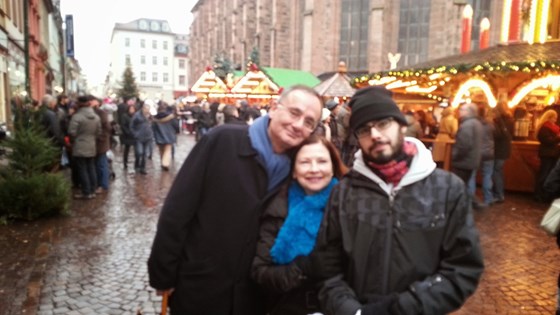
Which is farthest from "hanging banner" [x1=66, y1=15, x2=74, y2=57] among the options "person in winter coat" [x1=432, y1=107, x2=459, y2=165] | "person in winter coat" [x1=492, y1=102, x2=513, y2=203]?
"person in winter coat" [x1=492, y1=102, x2=513, y2=203]

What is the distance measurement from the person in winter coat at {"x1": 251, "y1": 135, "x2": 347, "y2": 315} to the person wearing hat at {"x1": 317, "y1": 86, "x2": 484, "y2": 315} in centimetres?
18

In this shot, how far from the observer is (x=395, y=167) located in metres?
1.85

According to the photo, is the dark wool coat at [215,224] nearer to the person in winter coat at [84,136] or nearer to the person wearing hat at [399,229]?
the person wearing hat at [399,229]

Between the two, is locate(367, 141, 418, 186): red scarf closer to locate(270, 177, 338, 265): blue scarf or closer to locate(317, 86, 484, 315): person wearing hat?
locate(317, 86, 484, 315): person wearing hat

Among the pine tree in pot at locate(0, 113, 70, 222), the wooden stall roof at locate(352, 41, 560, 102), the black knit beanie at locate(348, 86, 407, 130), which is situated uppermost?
the wooden stall roof at locate(352, 41, 560, 102)

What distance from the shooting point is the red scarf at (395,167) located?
1851mm

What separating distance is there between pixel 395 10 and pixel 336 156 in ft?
97.9

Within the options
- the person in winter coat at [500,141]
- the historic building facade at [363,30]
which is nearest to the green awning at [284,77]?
the historic building facade at [363,30]

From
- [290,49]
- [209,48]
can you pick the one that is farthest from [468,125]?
[209,48]

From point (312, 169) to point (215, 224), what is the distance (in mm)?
549

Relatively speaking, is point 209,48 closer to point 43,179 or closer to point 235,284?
point 43,179

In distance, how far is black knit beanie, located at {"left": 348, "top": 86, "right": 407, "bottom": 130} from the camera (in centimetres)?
188

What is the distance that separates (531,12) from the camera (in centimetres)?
1512

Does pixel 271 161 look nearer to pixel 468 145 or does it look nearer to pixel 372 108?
pixel 372 108
